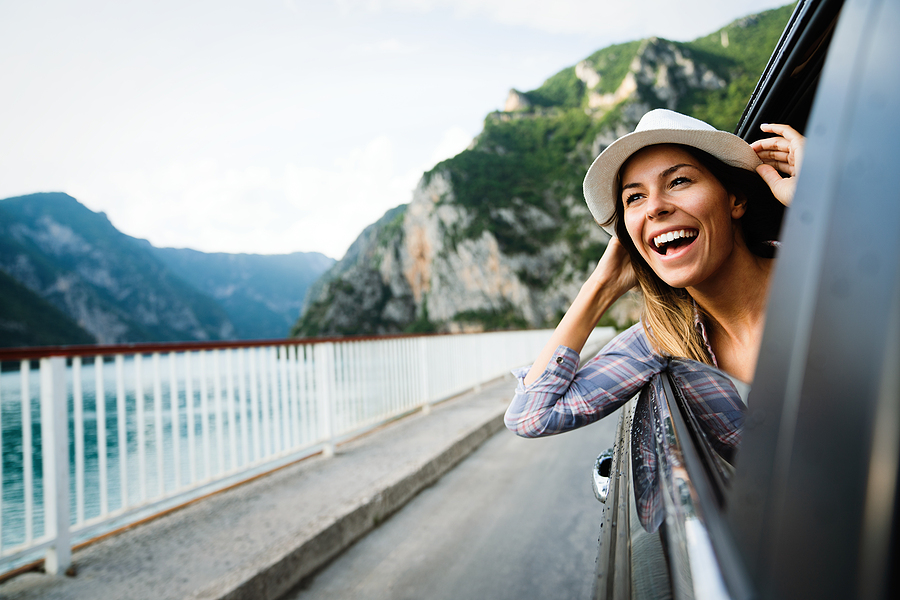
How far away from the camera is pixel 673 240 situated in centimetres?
160

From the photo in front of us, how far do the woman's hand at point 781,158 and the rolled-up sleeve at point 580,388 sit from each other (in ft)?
1.94

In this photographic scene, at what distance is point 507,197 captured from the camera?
279 ft

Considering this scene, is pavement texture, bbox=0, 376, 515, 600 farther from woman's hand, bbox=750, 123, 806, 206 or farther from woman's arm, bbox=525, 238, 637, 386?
woman's hand, bbox=750, 123, 806, 206

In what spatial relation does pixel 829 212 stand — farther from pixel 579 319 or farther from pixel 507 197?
pixel 507 197

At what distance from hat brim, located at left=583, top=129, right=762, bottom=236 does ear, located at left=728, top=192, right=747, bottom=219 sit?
0.12 meters

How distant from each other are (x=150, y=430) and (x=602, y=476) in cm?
295

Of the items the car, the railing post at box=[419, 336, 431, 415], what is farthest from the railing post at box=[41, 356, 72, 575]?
the railing post at box=[419, 336, 431, 415]

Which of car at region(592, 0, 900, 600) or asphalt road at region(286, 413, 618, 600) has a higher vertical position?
car at region(592, 0, 900, 600)

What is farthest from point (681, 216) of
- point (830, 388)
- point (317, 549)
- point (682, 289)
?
point (317, 549)

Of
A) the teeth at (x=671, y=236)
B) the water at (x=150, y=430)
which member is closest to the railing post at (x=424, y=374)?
the water at (x=150, y=430)

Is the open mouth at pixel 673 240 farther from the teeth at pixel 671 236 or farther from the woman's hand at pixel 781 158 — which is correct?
the woman's hand at pixel 781 158

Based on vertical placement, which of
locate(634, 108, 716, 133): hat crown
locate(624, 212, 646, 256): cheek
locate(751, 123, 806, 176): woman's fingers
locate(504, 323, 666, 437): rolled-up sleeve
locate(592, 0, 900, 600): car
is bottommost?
locate(504, 323, 666, 437): rolled-up sleeve

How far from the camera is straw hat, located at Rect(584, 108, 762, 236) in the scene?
5.02 ft

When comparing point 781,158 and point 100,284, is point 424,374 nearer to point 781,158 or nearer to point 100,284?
point 781,158
